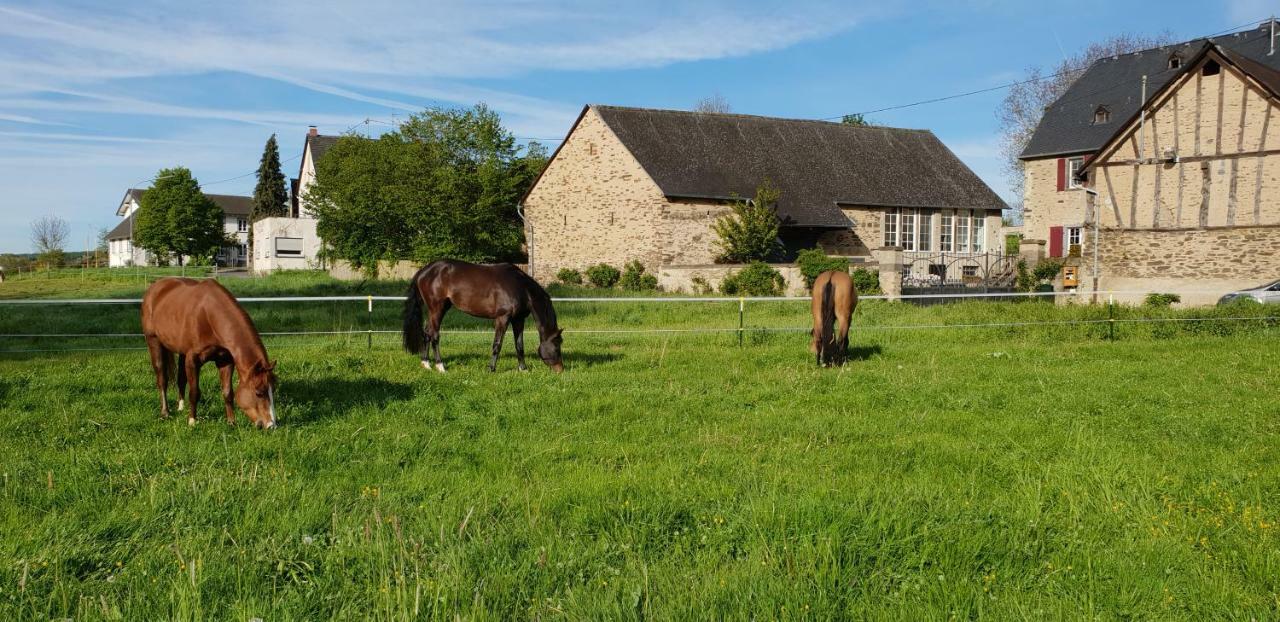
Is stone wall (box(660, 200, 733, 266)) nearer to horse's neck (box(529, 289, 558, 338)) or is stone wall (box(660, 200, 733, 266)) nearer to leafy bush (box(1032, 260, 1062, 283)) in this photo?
leafy bush (box(1032, 260, 1062, 283))

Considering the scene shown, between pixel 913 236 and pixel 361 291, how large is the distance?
77.3 ft

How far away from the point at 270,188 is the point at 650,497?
7917 centimetres

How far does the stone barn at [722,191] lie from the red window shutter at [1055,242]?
372 cm

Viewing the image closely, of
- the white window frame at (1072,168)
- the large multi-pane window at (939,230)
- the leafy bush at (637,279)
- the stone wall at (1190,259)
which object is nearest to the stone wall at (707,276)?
the leafy bush at (637,279)

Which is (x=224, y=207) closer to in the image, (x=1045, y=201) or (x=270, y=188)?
(x=270, y=188)

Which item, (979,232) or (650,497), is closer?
(650,497)

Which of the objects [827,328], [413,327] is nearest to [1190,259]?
[827,328]

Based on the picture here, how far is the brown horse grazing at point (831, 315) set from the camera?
1228cm

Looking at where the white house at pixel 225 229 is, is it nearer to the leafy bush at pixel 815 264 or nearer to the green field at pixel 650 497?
the leafy bush at pixel 815 264

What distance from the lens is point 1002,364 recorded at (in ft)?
40.4

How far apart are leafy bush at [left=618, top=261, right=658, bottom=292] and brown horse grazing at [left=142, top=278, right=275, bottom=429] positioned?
24462 mm

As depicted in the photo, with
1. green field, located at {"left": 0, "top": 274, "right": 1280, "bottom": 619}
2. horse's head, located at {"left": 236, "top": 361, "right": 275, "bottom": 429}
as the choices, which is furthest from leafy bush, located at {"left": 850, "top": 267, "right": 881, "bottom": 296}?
horse's head, located at {"left": 236, "top": 361, "right": 275, "bottom": 429}

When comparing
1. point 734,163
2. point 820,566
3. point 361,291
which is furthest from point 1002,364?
point 734,163

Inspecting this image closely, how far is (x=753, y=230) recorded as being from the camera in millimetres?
31625
